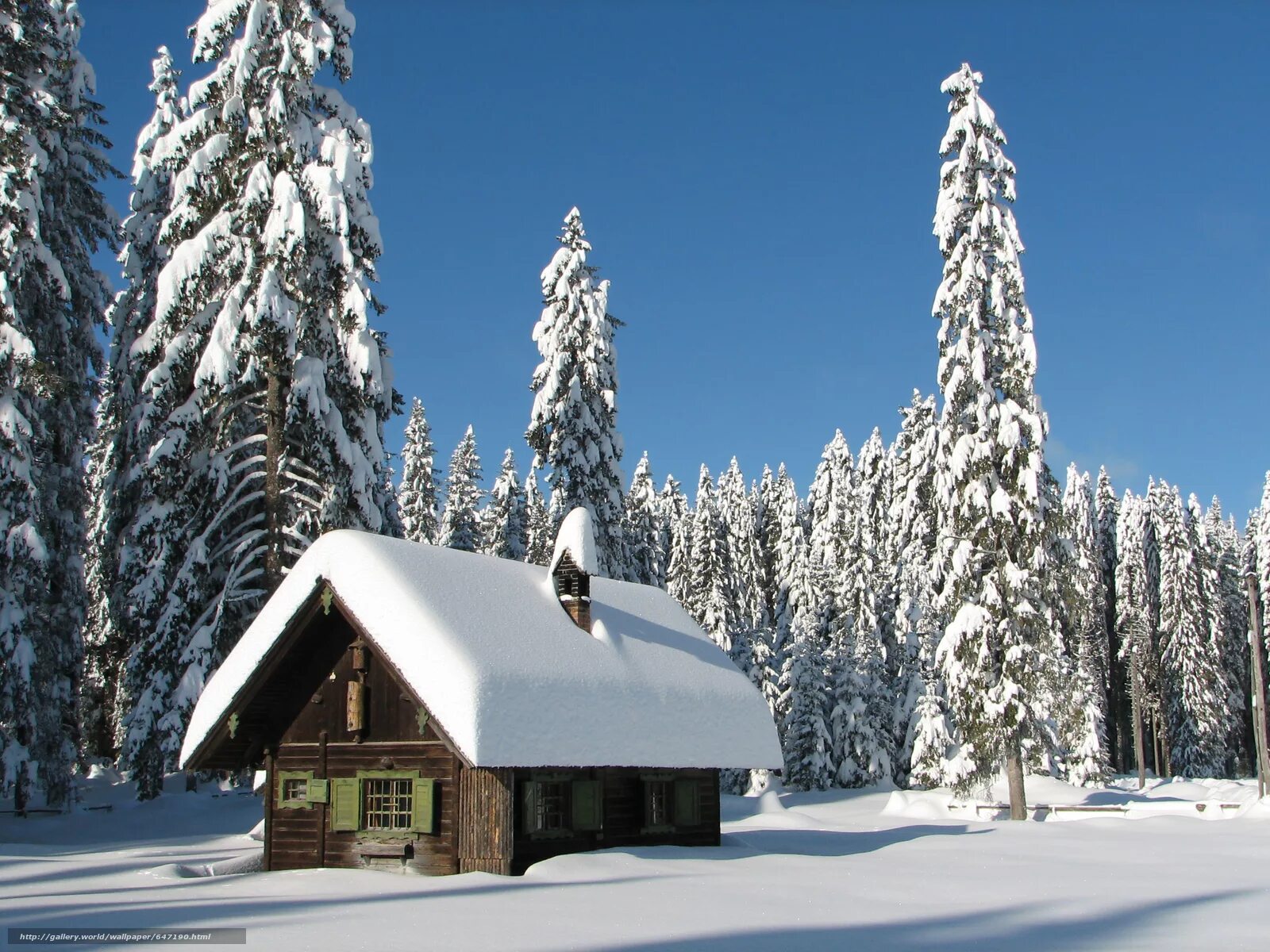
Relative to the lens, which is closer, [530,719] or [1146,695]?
[530,719]

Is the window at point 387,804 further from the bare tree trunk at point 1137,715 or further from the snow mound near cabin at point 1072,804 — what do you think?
the bare tree trunk at point 1137,715

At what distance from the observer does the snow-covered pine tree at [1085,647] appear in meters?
32.0

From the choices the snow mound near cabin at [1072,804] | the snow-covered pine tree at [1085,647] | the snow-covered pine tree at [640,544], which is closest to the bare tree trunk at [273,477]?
the snow-covered pine tree at [640,544]

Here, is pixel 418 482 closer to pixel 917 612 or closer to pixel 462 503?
pixel 462 503

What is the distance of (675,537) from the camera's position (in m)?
77.1

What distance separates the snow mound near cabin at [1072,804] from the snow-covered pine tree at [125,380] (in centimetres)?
2589

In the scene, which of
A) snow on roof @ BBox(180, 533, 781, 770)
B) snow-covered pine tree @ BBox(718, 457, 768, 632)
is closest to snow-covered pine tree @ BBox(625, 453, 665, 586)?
snow-covered pine tree @ BBox(718, 457, 768, 632)

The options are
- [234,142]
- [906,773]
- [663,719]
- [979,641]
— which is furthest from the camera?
[906,773]

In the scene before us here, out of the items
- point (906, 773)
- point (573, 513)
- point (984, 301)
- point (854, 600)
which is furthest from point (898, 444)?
point (573, 513)

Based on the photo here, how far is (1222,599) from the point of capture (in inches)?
2867

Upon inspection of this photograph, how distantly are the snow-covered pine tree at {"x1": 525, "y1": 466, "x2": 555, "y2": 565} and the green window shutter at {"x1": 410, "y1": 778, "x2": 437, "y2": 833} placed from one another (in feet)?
43.1

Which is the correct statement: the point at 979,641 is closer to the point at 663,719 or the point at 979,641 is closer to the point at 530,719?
the point at 663,719

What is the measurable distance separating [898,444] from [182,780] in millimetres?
43937

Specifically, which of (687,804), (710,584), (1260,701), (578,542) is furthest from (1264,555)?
(578,542)
